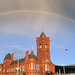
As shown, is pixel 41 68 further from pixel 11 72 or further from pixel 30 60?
pixel 11 72

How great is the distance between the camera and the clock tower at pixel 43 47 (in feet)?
215

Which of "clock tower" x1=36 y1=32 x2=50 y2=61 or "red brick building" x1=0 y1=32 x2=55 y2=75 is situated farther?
"clock tower" x1=36 y1=32 x2=50 y2=61

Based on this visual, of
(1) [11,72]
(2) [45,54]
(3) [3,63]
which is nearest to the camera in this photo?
(2) [45,54]

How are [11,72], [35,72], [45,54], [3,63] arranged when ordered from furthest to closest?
[3,63]
[11,72]
[45,54]
[35,72]

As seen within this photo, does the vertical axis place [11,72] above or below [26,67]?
below

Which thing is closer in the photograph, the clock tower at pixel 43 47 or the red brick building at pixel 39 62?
the red brick building at pixel 39 62

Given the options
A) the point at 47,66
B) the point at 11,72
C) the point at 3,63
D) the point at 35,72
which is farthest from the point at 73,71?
the point at 3,63

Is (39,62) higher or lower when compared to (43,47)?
lower

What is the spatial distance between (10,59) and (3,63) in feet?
18.3

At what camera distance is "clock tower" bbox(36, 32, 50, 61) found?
6543cm

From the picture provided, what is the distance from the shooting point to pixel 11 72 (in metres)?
75.5

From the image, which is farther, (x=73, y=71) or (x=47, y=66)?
(x=73, y=71)

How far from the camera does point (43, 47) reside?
6656cm

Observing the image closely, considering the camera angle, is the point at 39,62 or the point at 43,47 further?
the point at 43,47
